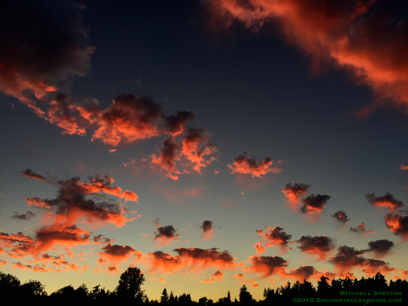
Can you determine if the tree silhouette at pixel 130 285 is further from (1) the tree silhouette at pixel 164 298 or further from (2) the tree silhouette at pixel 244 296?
(2) the tree silhouette at pixel 244 296

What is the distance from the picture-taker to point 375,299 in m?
99.4

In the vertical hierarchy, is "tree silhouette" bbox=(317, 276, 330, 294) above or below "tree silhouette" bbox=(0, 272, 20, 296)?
above

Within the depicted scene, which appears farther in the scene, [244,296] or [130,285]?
[244,296]

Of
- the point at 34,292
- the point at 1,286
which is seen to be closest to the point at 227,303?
the point at 34,292

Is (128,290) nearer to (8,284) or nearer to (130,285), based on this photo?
(130,285)

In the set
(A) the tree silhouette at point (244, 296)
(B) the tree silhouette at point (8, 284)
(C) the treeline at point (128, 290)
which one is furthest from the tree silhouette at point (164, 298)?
(B) the tree silhouette at point (8, 284)

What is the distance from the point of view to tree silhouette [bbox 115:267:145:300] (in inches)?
4532

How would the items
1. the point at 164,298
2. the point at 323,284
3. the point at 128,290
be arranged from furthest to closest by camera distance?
1. the point at 164,298
2. the point at 323,284
3. the point at 128,290

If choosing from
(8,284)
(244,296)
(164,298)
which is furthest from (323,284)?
(8,284)

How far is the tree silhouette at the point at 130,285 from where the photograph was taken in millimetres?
115106

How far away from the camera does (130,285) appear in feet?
382

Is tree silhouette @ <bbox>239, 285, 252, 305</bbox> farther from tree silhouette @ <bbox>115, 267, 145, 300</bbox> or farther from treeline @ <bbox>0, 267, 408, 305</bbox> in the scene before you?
tree silhouette @ <bbox>115, 267, 145, 300</bbox>

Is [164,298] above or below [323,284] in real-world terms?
below

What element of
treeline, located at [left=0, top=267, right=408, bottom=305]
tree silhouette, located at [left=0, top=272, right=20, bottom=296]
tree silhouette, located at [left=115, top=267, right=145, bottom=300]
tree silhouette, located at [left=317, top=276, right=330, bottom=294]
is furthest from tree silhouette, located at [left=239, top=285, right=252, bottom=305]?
tree silhouette, located at [left=0, top=272, right=20, bottom=296]
